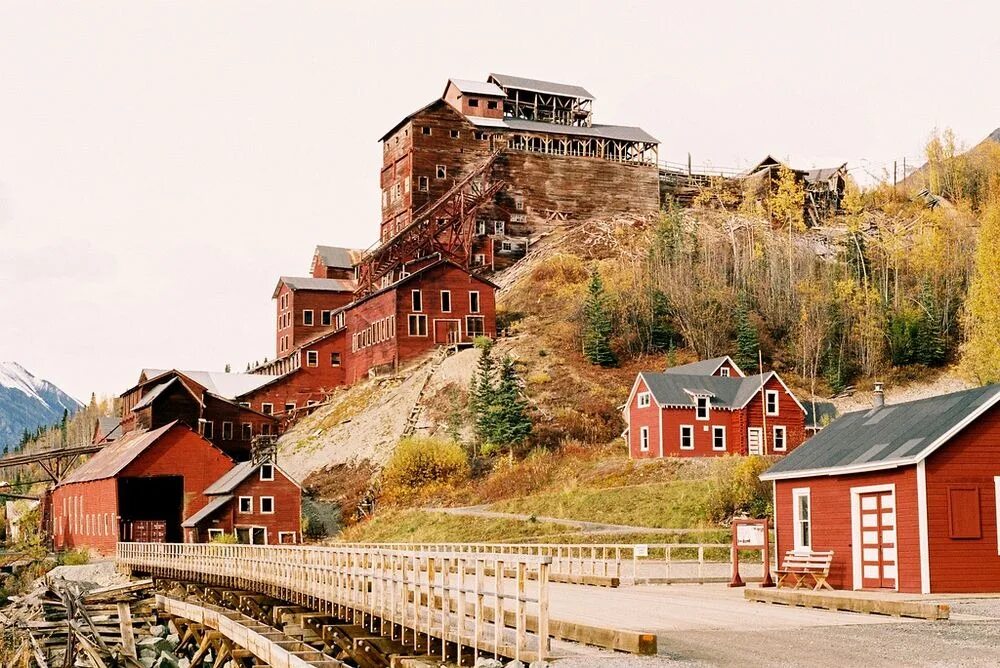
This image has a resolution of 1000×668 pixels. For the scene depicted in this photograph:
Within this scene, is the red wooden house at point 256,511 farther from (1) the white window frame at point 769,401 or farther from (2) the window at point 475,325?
(1) the white window frame at point 769,401

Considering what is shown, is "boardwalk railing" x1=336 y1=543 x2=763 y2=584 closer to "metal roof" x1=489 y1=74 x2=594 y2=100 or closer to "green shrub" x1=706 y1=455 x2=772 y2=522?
"green shrub" x1=706 y1=455 x2=772 y2=522

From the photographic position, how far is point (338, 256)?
354 ft

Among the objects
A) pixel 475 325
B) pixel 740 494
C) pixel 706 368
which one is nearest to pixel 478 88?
pixel 475 325

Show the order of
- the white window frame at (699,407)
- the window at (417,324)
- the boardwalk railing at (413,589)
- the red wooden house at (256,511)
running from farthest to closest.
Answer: the window at (417,324) → the white window frame at (699,407) → the red wooden house at (256,511) → the boardwalk railing at (413,589)

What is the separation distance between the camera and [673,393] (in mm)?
64688

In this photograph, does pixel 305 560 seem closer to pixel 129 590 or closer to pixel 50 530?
pixel 129 590

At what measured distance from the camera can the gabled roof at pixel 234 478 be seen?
62.9m

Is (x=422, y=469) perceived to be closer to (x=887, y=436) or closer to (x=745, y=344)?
(x=745, y=344)

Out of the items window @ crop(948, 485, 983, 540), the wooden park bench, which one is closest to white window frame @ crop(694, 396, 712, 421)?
the wooden park bench

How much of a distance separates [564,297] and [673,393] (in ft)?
83.2

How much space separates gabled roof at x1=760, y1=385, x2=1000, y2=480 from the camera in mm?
25906

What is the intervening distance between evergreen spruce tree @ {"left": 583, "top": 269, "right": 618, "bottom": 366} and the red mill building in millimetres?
18221

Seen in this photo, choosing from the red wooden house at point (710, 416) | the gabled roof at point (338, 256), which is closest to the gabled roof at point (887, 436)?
the red wooden house at point (710, 416)

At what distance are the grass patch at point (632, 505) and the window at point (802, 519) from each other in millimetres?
19969
